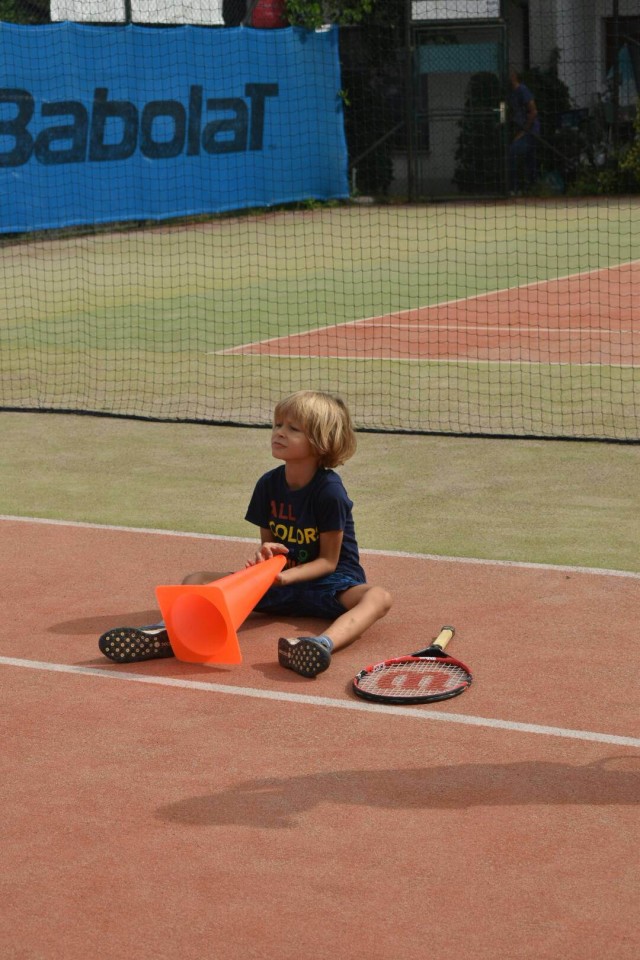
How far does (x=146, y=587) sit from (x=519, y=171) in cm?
2382

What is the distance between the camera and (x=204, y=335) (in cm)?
1426

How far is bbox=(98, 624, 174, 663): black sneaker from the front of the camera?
17.3ft

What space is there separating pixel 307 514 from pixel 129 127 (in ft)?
65.6

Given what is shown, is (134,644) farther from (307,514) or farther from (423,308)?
(423,308)

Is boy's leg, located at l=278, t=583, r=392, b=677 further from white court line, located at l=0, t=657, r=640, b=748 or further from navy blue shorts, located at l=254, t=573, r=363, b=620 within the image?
white court line, located at l=0, t=657, r=640, b=748

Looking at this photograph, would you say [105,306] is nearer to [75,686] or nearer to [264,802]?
[75,686]

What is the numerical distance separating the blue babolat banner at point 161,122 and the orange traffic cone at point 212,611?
18.0 metres

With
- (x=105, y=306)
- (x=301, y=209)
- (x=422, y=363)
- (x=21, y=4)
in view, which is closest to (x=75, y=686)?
(x=422, y=363)

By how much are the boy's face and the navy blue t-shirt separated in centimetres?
17

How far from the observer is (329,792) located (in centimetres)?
419

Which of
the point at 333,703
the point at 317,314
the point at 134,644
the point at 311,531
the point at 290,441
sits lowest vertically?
the point at 333,703

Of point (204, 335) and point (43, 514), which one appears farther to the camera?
point (204, 335)

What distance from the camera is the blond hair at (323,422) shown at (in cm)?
555

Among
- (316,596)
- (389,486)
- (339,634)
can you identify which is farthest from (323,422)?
(389,486)
